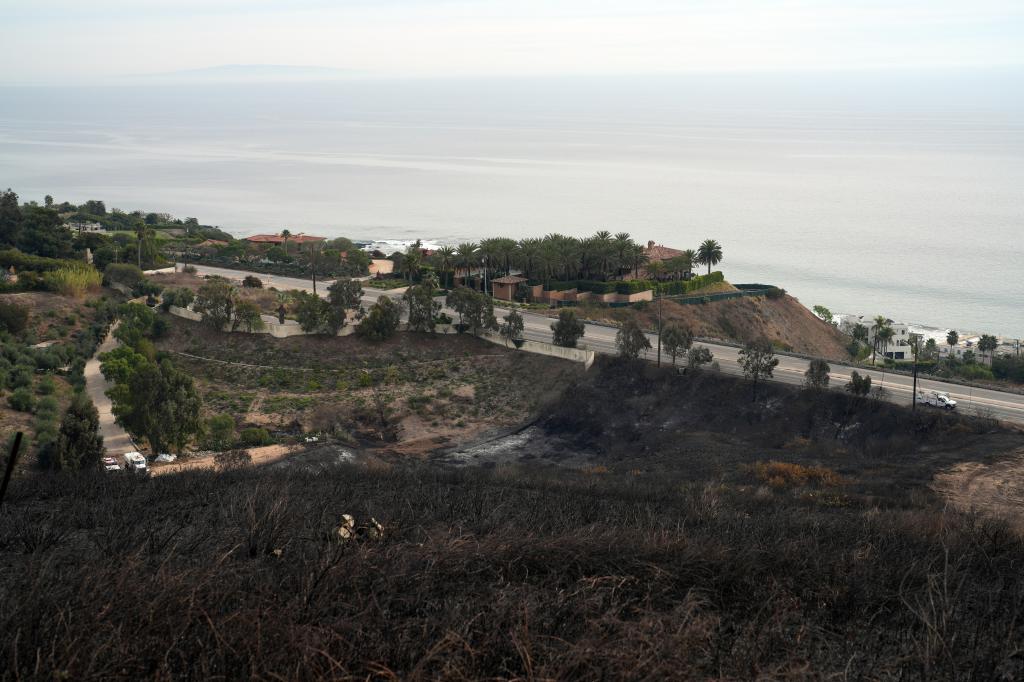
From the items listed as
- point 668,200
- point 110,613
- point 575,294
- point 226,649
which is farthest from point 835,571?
point 668,200

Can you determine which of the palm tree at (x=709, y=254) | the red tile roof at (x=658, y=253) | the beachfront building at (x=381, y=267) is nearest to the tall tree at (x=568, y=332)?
the red tile roof at (x=658, y=253)

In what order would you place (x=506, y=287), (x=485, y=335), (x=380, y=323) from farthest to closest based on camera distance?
(x=506, y=287) → (x=485, y=335) → (x=380, y=323)

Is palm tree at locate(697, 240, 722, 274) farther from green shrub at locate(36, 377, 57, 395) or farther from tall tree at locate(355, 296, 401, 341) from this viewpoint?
green shrub at locate(36, 377, 57, 395)

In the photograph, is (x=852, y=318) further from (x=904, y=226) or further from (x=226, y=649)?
(x=226, y=649)

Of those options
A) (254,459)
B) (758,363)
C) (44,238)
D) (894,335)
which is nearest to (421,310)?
(254,459)

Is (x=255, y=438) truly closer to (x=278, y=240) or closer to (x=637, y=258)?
(x=637, y=258)

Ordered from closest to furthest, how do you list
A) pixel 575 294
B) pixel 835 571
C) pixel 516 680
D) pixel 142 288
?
pixel 516 680 → pixel 835 571 → pixel 142 288 → pixel 575 294

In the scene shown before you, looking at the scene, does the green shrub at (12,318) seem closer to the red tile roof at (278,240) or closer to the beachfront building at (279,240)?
the beachfront building at (279,240)
